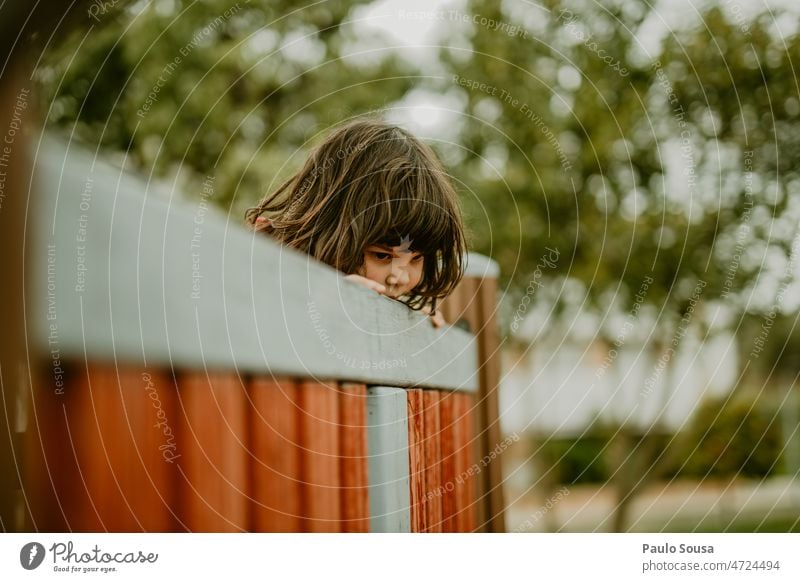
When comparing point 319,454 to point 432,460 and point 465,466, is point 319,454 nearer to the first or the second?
point 432,460

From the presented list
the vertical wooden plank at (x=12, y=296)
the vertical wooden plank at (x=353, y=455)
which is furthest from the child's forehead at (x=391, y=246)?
the vertical wooden plank at (x=12, y=296)

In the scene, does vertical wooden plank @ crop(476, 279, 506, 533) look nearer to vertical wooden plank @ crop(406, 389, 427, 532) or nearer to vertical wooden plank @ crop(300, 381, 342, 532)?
vertical wooden plank @ crop(406, 389, 427, 532)

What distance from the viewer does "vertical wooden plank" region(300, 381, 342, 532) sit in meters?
0.78

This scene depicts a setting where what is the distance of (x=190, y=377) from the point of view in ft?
2.02

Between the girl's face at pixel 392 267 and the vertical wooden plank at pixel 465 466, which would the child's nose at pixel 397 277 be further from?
the vertical wooden plank at pixel 465 466

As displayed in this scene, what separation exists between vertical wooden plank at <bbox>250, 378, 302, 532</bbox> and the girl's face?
0.57 metres

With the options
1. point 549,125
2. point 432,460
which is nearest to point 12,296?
point 432,460

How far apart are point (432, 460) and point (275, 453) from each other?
0.48 metres

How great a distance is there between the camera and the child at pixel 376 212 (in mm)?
1332

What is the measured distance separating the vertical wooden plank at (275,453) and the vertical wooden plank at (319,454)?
0.04 ft

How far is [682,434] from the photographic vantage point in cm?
422
